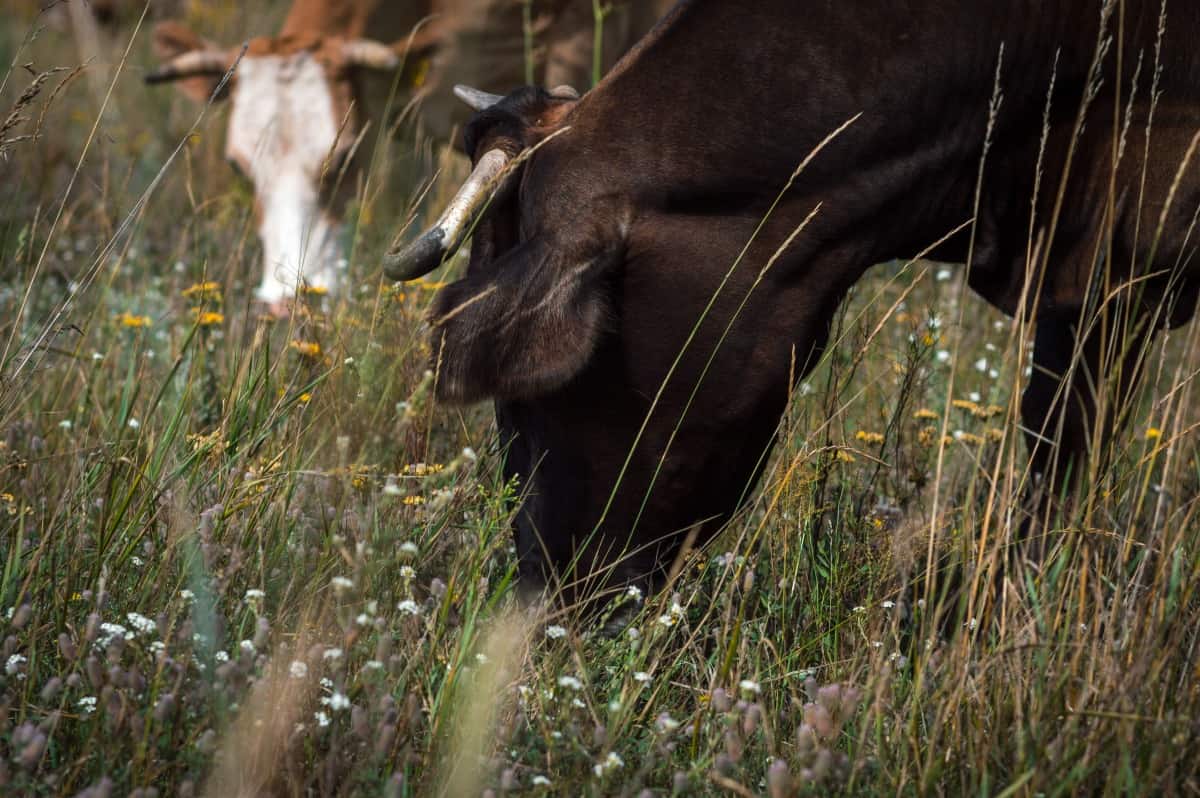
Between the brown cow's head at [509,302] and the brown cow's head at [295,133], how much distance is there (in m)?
2.52

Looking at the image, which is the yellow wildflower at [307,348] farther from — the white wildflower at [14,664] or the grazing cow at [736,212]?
the white wildflower at [14,664]

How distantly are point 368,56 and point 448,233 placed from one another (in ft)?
11.4

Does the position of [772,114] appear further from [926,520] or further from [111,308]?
[111,308]

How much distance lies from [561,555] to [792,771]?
83 cm

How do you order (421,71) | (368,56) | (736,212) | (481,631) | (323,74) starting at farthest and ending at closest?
(421,71), (368,56), (323,74), (736,212), (481,631)

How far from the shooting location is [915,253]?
126 inches

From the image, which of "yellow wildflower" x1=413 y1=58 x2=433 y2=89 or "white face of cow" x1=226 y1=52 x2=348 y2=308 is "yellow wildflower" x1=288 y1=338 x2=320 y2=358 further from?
"yellow wildflower" x1=413 y1=58 x2=433 y2=89

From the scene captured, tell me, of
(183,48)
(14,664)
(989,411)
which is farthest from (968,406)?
(183,48)

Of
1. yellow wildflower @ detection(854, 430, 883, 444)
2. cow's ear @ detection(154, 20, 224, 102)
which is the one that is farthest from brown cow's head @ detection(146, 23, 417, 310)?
yellow wildflower @ detection(854, 430, 883, 444)

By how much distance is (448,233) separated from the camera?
270cm

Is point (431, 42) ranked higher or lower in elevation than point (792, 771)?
higher

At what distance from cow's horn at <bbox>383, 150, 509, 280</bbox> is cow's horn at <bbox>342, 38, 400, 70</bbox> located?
3383 millimetres

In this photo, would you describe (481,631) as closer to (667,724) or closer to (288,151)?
(667,724)

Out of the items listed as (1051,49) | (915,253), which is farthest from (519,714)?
(1051,49)
